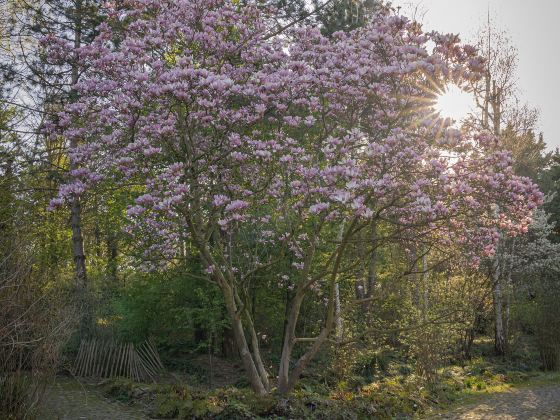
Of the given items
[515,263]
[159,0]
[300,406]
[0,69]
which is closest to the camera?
[159,0]

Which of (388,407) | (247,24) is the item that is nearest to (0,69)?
(247,24)

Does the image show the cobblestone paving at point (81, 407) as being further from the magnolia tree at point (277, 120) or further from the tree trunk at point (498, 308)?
the tree trunk at point (498, 308)

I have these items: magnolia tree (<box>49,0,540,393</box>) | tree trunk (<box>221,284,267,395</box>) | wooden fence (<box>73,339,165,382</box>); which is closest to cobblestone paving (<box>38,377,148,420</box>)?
wooden fence (<box>73,339,165,382</box>)

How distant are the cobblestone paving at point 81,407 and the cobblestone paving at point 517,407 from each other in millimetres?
6111

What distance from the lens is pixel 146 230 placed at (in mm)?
10086

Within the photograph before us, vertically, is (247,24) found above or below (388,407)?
above

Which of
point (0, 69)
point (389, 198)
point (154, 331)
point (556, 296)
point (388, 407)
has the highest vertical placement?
point (0, 69)

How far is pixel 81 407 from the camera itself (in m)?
9.52

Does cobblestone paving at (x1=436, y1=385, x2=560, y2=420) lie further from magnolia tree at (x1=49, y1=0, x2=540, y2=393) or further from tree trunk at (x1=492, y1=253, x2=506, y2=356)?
tree trunk at (x1=492, y1=253, x2=506, y2=356)

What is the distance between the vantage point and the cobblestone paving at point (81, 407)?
27.8 ft

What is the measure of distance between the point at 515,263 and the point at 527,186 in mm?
12775

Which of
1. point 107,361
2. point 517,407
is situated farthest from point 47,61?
point 517,407

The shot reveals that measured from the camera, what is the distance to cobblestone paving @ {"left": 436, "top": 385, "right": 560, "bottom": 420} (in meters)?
10.4

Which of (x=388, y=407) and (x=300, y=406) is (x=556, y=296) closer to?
(x=388, y=407)
